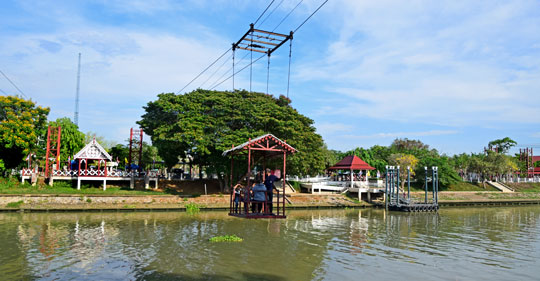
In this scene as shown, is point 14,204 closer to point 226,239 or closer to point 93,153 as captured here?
point 93,153

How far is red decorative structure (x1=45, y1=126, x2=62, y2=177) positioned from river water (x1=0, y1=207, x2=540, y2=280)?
8.64m

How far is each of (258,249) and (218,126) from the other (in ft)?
67.7

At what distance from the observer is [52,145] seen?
4206 cm

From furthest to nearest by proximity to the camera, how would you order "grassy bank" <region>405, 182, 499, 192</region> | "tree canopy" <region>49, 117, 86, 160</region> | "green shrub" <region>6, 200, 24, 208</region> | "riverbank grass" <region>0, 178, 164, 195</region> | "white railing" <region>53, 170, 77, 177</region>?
"grassy bank" <region>405, 182, 499, 192</region>
"tree canopy" <region>49, 117, 86, 160</region>
"white railing" <region>53, 170, 77, 177</region>
"riverbank grass" <region>0, 178, 164, 195</region>
"green shrub" <region>6, 200, 24, 208</region>

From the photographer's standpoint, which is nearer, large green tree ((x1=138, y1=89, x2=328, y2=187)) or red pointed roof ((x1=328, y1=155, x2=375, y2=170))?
large green tree ((x1=138, y1=89, x2=328, y2=187))

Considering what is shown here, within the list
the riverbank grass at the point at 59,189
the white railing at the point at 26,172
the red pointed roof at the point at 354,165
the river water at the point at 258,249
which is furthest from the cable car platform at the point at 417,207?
the white railing at the point at 26,172

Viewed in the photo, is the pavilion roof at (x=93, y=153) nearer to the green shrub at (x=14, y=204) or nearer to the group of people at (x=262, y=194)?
the green shrub at (x=14, y=204)

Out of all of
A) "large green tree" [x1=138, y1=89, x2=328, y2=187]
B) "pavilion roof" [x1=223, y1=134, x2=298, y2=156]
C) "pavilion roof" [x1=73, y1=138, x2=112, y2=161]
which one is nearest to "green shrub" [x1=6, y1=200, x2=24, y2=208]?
"pavilion roof" [x1=73, y1=138, x2=112, y2=161]

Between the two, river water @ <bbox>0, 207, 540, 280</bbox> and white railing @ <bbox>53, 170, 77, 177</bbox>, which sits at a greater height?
white railing @ <bbox>53, 170, 77, 177</bbox>

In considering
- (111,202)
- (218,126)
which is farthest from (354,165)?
(111,202)

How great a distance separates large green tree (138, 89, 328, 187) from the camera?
3578 centimetres

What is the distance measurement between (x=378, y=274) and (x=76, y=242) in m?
14.1

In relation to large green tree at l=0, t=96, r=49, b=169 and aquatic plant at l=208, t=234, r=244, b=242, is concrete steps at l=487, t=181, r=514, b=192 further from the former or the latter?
large green tree at l=0, t=96, r=49, b=169

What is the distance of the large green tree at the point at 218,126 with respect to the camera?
117 ft
